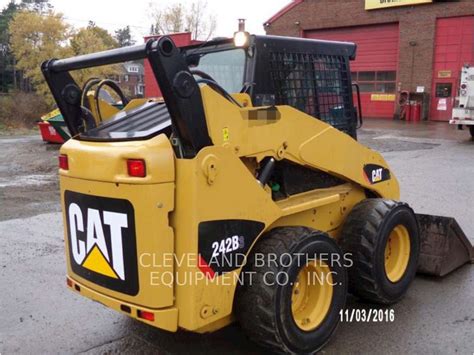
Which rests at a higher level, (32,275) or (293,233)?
(293,233)

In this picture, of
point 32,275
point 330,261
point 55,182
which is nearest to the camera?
point 330,261

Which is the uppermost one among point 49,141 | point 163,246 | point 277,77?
point 277,77

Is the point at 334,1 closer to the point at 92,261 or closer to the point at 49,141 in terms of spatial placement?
the point at 49,141

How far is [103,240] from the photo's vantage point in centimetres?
308

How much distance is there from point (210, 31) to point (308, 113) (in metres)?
52.5

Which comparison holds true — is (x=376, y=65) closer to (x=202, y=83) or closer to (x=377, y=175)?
(x=377, y=175)

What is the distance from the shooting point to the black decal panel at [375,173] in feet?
14.5

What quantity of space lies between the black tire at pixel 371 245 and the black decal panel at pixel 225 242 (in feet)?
3.72

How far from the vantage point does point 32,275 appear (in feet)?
17.0

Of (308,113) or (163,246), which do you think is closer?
(163,246)

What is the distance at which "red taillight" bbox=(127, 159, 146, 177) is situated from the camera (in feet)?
9.11

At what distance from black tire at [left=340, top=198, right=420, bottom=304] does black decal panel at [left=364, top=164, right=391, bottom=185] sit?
0.22 meters

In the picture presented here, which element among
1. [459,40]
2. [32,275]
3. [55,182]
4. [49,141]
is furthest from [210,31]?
[32,275]

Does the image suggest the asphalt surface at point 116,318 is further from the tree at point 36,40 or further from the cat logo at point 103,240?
the tree at point 36,40
